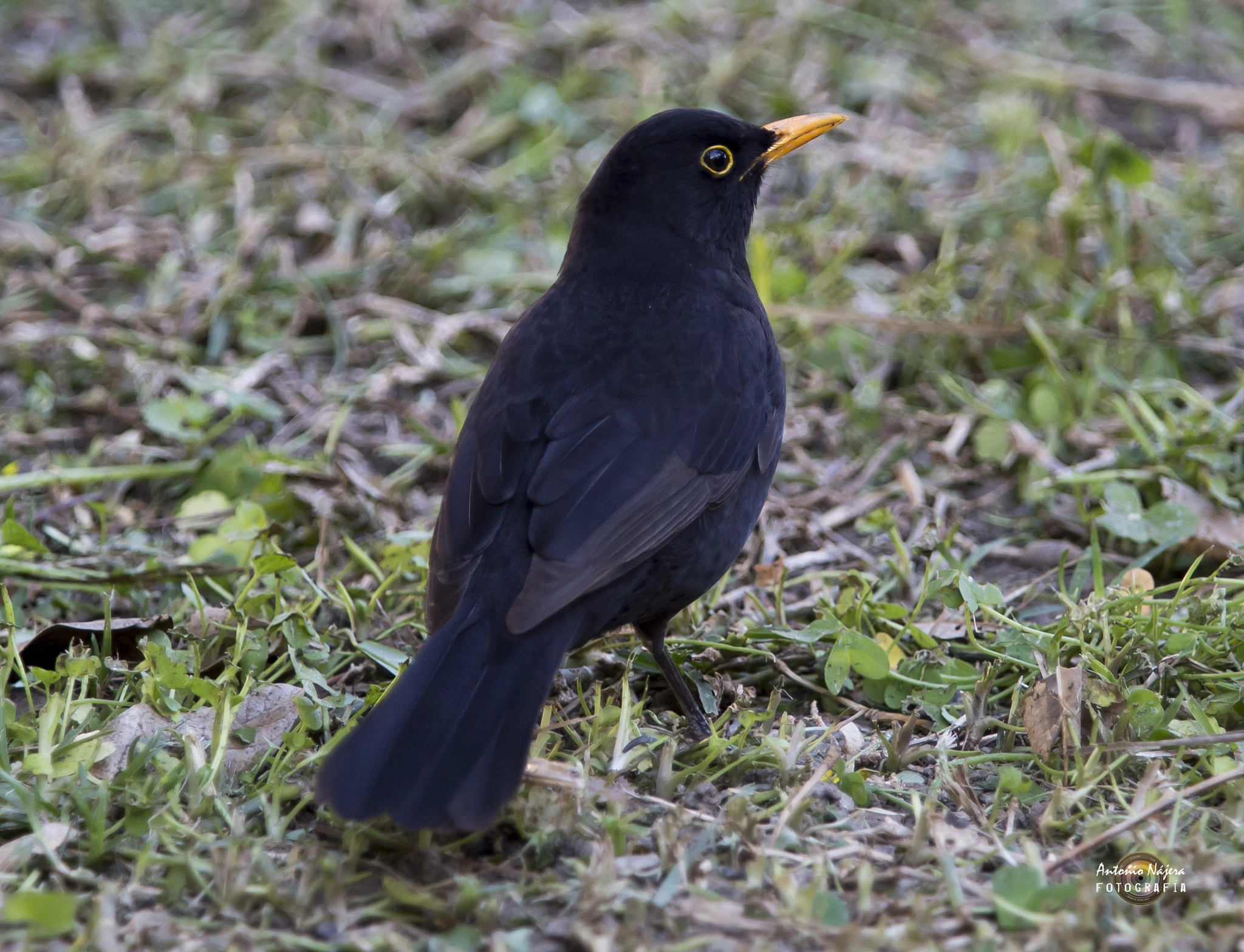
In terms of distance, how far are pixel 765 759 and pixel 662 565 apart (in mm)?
609

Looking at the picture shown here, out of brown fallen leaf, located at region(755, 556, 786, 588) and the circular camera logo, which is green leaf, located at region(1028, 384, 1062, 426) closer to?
brown fallen leaf, located at region(755, 556, 786, 588)

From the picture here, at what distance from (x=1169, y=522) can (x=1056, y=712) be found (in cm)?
129

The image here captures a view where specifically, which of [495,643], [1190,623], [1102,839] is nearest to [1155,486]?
[1190,623]

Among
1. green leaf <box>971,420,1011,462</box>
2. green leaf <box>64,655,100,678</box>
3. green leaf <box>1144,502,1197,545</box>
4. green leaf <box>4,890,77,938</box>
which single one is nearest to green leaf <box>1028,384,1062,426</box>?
green leaf <box>971,420,1011,462</box>

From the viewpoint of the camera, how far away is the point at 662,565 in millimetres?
3686

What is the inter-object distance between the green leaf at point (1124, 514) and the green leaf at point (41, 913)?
336 centimetres

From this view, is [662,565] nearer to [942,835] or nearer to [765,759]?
[765,759]

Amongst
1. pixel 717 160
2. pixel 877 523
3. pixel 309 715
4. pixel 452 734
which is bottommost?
pixel 309 715

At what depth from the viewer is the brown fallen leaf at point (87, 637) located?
3.96 m

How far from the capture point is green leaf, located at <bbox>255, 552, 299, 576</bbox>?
400cm

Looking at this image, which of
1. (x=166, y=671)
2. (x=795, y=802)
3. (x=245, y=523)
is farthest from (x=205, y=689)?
(x=795, y=802)

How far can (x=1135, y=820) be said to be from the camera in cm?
296

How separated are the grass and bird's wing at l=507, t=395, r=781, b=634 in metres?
0.42

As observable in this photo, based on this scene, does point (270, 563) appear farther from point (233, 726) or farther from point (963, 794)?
point (963, 794)
